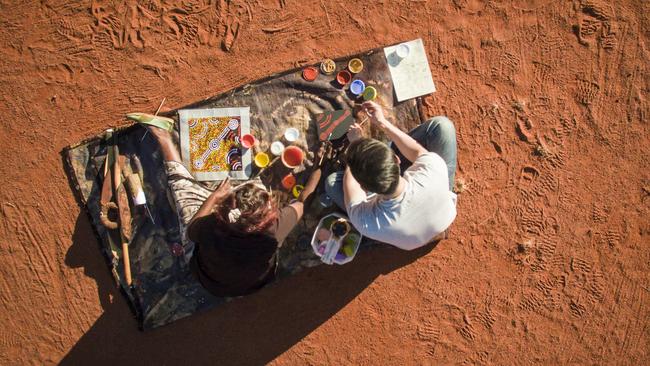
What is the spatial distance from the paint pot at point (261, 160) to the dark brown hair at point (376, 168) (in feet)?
4.52

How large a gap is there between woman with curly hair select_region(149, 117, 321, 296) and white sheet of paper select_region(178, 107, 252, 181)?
0.77 ft

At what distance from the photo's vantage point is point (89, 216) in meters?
4.08

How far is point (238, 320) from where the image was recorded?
4.13 metres

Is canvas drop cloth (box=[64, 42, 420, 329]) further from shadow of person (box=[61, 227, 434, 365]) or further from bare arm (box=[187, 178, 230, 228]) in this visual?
bare arm (box=[187, 178, 230, 228])

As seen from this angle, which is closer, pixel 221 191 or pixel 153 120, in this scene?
pixel 221 191

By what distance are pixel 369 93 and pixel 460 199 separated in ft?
4.56

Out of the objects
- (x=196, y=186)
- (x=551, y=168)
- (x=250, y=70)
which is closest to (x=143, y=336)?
(x=196, y=186)

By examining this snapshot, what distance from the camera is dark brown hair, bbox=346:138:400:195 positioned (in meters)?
2.66

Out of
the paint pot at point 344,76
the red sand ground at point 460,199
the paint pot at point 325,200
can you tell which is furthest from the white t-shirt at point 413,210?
the paint pot at point 344,76

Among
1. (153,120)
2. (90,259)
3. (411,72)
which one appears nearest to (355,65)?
(411,72)

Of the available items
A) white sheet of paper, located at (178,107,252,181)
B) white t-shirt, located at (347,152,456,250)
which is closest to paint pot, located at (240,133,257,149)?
white sheet of paper, located at (178,107,252,181)

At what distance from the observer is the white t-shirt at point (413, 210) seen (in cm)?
290

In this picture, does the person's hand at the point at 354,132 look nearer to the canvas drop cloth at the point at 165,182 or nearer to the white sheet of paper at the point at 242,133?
the canvas drop cloth at the point at 165,182

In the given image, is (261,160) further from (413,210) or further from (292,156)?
(413,210)
